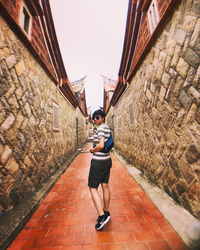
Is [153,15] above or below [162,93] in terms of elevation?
above

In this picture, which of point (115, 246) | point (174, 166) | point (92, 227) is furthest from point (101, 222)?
point (174, 166)

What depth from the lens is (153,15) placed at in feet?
9.33

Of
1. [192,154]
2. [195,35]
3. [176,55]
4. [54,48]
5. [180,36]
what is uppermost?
[54,48]

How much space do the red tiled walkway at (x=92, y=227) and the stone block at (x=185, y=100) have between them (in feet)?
5.46

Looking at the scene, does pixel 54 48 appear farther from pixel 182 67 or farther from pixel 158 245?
pixel 158 245

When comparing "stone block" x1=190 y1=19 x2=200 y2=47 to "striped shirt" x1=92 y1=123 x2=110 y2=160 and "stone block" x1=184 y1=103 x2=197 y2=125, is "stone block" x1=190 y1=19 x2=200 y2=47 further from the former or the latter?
"striped shirt" x1=92 y1=123 x2=110 y2=160

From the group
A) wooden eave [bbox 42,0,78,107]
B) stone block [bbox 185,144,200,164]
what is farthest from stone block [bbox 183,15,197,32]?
wooden eave [bbox 42,0,78,107]

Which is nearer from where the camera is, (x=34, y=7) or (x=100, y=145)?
(x=100, y=145)

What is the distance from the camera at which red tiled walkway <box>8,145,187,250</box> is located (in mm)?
1466

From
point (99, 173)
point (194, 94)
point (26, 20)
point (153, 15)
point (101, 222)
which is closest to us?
point (194, 94)

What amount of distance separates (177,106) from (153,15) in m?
2.41

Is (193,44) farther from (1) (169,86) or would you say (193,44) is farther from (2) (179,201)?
(2) (179,201)

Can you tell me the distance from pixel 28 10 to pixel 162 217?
199 inches

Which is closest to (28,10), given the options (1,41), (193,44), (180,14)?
(1,41)
